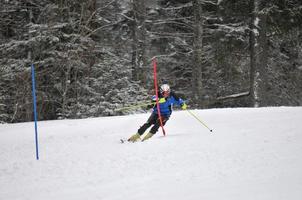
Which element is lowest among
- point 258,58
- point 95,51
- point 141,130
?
point 141,130

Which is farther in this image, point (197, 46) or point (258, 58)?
point (197, 46)

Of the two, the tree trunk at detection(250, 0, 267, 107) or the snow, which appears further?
the tree trunk at detection(250, 0, 267, 107)

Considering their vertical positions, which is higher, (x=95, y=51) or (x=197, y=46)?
(x=197, y=46)

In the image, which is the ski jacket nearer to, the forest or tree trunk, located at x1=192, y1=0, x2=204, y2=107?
the forest

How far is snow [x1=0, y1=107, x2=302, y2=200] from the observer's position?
4.99 meters

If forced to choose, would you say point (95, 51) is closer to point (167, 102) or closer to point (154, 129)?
point (167, 102)

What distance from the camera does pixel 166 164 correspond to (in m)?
6.40

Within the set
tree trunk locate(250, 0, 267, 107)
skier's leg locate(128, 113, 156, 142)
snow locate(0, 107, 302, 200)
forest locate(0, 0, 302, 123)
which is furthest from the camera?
forest locate(0, 0, 302, 123)

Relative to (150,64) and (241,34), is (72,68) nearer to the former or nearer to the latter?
(150,64)

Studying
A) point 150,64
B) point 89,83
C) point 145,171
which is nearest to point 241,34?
point 150,64

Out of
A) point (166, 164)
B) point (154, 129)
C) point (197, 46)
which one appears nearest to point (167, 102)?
point (154, 129)

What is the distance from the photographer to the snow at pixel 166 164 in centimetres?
499

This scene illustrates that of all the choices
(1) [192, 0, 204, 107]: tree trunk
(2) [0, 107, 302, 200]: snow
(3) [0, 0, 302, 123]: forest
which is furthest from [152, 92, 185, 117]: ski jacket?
(1) [192, 0, 204, 107]: tree trunk

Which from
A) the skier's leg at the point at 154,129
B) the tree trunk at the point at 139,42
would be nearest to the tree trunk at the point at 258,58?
the tree trunk at the point at 139,42
